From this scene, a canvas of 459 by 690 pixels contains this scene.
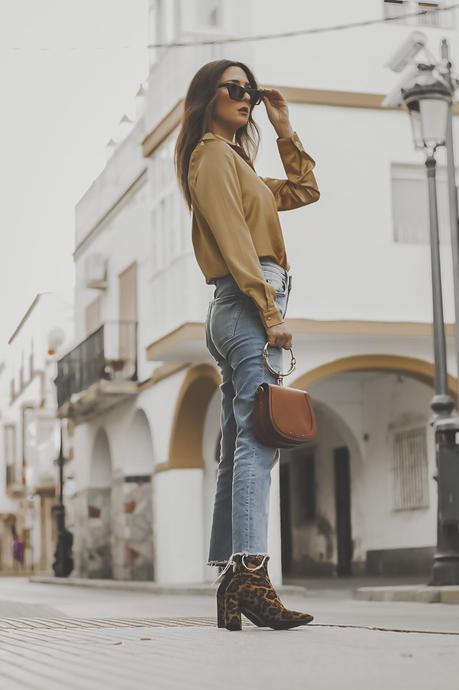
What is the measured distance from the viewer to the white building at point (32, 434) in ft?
164

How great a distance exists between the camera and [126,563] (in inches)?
1041

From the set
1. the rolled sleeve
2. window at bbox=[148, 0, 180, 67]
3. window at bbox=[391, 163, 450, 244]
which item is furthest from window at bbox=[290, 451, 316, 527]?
the rolled sleeve

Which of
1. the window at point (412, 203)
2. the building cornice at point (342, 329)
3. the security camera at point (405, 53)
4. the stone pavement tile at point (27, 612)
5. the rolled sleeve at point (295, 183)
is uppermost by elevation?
the security camera at point (405, 53)

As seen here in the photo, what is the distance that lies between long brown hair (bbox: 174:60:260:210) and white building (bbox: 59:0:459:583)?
13.2 meters

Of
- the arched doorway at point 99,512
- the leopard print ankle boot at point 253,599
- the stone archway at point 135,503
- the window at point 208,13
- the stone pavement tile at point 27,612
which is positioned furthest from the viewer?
the arched doorway at point 99,512

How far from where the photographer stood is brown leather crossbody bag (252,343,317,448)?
547cm

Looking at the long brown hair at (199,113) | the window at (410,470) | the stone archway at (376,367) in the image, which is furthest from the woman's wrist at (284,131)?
the window at (410,470)

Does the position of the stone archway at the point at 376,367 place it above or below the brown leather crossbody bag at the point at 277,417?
above

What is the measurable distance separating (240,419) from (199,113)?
4.33 ft

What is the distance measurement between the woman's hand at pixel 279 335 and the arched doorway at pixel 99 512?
2388 centimetres

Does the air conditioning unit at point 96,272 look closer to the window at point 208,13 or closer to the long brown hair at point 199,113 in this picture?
the window at point 208,13

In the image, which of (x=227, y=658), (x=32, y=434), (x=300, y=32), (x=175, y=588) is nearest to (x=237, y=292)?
(x=227, y=658)

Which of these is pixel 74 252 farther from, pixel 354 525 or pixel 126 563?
pixel 354 525

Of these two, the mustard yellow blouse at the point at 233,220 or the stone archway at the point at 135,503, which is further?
the stone archway at the point at 135,503
